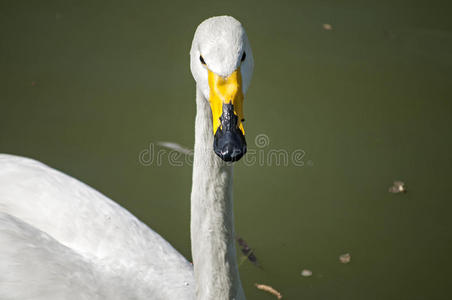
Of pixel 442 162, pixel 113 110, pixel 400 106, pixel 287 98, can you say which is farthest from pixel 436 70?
pixel 113 110

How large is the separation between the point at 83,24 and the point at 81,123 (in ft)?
4.66

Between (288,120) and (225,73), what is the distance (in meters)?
2.83

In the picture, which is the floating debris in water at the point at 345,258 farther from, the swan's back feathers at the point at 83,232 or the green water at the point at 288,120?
the swan's back feathers at the point at 83,232

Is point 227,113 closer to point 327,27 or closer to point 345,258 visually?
point 345,258

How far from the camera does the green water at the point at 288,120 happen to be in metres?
3.64

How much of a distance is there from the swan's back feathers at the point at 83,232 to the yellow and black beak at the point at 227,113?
114cm

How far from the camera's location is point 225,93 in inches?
68.6

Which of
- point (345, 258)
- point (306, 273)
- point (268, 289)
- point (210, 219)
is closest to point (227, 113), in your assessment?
point (210, 219)

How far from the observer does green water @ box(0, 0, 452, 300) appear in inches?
143

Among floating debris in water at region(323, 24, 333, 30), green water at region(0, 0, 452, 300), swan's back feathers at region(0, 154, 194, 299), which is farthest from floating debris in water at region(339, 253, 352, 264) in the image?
floating debris in water at region(323, 24, 333, 30)

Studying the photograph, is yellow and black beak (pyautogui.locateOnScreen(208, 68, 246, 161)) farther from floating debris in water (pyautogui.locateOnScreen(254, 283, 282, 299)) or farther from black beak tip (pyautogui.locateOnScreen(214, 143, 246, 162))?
floating debris in water (pyautogui.locateOnScreen(254, 283, 282, 299))

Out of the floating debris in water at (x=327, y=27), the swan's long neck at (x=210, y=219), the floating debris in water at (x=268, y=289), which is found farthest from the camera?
the floating debris in water at (x=327, y=27)

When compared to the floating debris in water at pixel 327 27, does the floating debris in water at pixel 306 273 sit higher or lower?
lower

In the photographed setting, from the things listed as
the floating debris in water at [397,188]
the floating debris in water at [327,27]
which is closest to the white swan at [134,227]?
the floating debris in water at [397,188]
